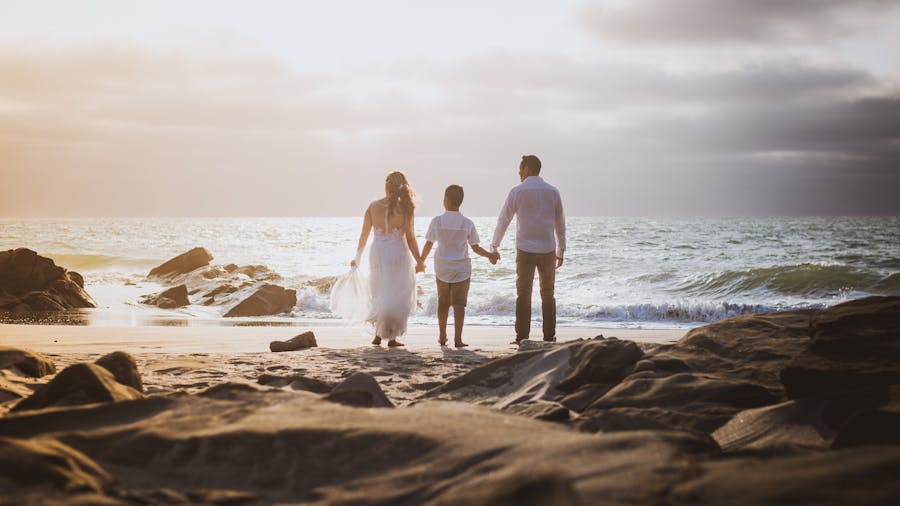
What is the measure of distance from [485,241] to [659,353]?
52034 millimetres

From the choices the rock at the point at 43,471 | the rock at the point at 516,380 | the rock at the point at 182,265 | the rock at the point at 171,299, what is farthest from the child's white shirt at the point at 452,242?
the rock at the point at 182,265

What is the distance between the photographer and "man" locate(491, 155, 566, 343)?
31.5 feet

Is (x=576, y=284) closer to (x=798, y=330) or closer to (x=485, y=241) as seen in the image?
(x=798, y=330)

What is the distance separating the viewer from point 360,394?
3.89m

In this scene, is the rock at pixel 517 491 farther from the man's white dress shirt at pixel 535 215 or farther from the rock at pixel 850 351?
the man's white dress shirt at pixel 535 215

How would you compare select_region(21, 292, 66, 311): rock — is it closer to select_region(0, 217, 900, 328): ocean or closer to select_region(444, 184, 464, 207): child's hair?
select_region(0, 217, 900, 328): ocean

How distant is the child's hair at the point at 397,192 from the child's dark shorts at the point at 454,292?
1065 mm

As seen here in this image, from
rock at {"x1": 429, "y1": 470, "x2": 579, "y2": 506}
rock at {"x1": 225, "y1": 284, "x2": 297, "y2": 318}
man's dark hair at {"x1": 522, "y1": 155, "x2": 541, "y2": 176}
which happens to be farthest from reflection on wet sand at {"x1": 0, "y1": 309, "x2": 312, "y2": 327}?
rock at {"x1": 429, "y1": 470, "x2": 579, "y2": 506}

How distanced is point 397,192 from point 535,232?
1.73m

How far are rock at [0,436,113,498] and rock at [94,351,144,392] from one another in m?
2.50

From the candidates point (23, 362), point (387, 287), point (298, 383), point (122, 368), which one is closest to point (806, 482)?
point (298, 383)

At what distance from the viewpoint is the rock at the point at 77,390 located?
3.81 meters

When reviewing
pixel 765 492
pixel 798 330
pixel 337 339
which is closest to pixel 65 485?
pixel 765 492

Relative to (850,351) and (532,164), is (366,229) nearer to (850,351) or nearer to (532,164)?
(532,164)
